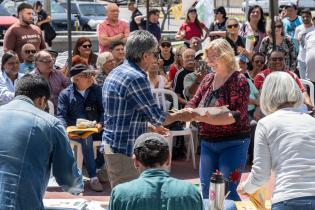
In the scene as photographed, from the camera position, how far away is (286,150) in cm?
479

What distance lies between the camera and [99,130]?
8781 mm

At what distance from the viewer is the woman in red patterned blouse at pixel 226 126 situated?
20.8ft

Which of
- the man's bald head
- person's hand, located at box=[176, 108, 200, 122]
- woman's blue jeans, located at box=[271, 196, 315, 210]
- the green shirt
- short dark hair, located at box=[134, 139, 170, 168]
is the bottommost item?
woman's blue jeans, located at box=[271, 196, 315, 210]

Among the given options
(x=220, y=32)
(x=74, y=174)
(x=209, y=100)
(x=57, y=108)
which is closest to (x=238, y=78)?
(x=209, y=100)

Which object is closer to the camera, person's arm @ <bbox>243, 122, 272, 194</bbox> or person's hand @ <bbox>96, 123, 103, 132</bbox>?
person's arm @ <bbox>243, 122, 272, 194</bbox>

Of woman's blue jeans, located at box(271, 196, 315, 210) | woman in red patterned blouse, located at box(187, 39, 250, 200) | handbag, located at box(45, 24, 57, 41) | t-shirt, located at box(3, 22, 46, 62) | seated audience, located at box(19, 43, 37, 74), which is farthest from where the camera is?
handbag, located at box(45, 24, 57, 41)

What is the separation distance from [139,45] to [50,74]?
4.10 metres

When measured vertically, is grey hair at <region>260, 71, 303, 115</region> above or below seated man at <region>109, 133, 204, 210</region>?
above

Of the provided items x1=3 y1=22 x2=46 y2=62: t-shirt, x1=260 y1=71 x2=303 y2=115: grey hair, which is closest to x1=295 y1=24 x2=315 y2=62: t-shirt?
x1=3 y1=22 x2=46 y2=62: t-shirt

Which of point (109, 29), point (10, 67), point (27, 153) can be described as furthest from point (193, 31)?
point (27, 153)

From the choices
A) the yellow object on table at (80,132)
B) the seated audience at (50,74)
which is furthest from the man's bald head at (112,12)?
the yellow object on table at (80,132)

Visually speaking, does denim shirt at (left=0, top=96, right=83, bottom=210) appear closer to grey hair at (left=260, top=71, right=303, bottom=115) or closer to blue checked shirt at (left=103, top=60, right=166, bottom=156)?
blue checked shirt at (left=103, top=60, right=166, bottom=156)

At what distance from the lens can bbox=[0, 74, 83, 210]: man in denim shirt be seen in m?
4.42

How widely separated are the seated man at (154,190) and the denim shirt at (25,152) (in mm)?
643
